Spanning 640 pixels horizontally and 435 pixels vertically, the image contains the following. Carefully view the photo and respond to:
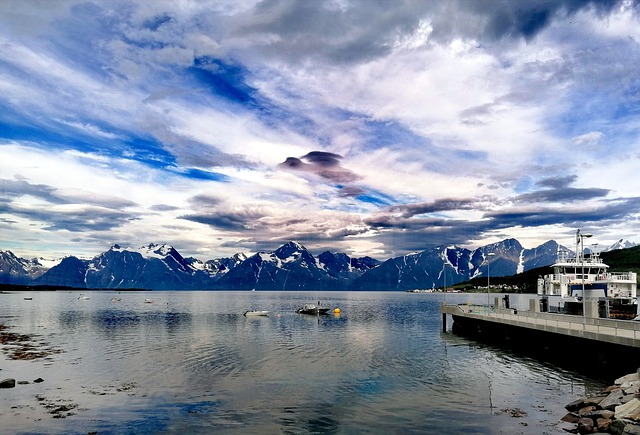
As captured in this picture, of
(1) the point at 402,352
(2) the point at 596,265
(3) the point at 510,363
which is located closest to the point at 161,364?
(1) the point at 402,352

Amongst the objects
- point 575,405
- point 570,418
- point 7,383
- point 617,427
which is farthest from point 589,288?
point 7,383

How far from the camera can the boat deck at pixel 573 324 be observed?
134 feet

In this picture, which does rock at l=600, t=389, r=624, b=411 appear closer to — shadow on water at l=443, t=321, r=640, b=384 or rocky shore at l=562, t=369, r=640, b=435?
rocky shore at l=562, t=369, r=640, b=435

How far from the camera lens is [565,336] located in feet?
167

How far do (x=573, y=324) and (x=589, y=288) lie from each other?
25.6 metres

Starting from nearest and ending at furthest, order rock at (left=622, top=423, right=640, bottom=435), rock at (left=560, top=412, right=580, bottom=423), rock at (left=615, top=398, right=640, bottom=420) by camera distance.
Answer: rock at (left=622, top=423, right=640, bottom=435) < rock at (left=615, top=398, right=640, bottom=420) < rock at (left=560, top=412, right=580, bottom=423)

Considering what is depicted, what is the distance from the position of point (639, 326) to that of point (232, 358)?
40450 mm

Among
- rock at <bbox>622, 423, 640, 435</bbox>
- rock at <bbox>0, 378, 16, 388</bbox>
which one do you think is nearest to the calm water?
rock at <bbox>0, 378, 16, 388</bbox>

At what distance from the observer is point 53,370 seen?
153ft

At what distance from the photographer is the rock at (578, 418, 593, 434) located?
2680 cm

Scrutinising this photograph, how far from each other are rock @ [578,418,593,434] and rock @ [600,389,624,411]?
2.06 metres

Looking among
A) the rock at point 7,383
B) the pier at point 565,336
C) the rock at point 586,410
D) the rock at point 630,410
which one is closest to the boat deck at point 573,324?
the pier at point 565,336

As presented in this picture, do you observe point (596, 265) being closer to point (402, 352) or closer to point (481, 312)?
point (481, 312)

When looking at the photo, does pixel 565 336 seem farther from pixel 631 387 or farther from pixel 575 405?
pixel 575 405
